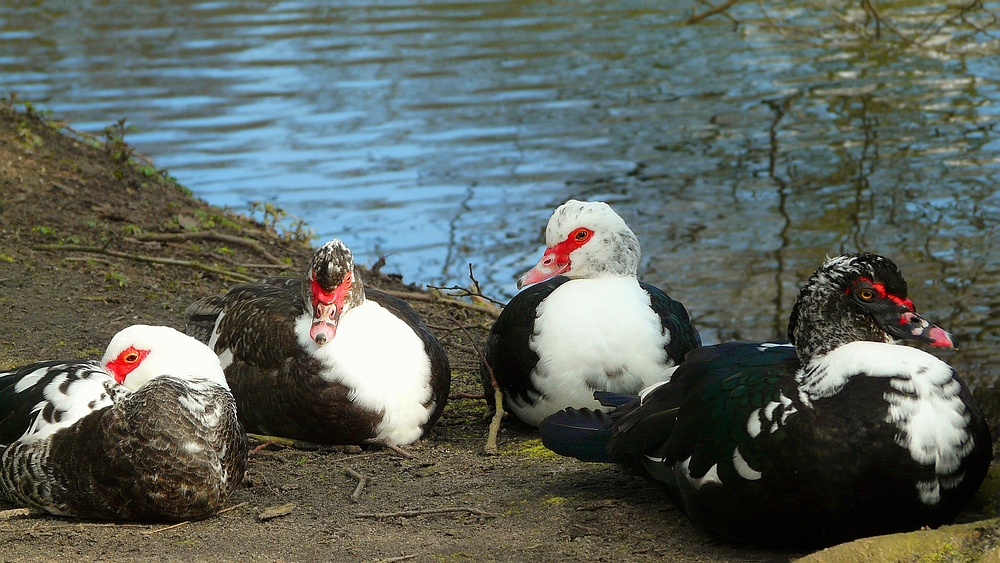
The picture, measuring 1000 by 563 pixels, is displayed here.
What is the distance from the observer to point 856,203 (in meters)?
9.63

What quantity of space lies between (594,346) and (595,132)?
7.57 meters

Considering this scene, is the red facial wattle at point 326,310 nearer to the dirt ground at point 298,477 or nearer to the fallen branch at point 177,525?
the dirt ground at point 298,477

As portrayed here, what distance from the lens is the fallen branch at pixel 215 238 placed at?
729cm

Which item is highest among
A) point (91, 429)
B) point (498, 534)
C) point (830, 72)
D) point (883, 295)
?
point (830, 72)

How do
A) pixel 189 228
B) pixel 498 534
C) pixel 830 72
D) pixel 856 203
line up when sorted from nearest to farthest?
pixel 498 534 → pixel 189 228 → pixel 856 203 → pixel 830 72

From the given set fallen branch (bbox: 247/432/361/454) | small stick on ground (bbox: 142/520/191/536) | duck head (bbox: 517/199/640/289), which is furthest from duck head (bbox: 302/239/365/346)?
small stick on ground (bbox: 142/520/191/536)

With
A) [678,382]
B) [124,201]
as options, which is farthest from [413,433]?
[124,201]

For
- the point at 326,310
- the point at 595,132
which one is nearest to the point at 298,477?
the point at 326,310

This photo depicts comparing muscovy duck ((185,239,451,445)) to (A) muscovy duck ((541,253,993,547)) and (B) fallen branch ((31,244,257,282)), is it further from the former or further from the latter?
(B) fallen branch ((31,244,257,282))

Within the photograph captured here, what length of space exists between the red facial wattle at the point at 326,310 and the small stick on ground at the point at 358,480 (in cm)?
53

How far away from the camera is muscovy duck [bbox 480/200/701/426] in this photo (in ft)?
14.8

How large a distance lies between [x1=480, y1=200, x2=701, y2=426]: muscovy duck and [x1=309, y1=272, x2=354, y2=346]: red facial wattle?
0.77m

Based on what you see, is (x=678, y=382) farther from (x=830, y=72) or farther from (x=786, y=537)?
(x=830, y=72)

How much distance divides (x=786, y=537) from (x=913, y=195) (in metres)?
7.16
